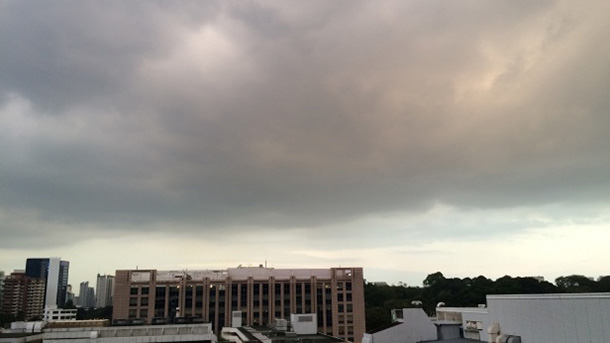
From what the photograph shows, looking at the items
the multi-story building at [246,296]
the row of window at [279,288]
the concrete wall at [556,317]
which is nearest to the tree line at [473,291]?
the multi-story building at [246,296]

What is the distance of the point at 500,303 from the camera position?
52.3 m

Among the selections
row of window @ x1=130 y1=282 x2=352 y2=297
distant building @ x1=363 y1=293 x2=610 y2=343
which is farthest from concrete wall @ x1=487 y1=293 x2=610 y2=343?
row of window @ x1=130 y1=282 x2=352 y2=297

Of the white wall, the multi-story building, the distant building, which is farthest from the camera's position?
the multi-story building

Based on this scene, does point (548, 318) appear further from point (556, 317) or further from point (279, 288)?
point (279, 288)

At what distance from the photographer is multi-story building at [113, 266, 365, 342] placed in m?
127

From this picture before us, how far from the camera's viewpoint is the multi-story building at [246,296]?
12744cm

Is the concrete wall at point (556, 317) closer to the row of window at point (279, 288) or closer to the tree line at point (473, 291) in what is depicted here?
the row of window at point (279, 288)

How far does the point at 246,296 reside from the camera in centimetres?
13288

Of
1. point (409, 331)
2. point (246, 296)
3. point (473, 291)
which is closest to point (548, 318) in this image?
point (409, 331)

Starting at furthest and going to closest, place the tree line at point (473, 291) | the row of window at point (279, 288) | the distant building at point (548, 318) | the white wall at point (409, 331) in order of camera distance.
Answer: the tree line at point (473, 291) → the row of window at point (279, 288) → the white wall at point (409, 331) → the distant building at point (548, 318)

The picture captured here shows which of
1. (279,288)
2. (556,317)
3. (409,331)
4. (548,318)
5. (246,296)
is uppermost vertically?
(556,317)

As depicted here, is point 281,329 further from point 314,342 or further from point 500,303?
point 500,303

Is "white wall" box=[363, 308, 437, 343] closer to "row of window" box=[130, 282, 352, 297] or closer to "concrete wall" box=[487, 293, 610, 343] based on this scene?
"concrete wall" box=[487, 293, 610, 343]

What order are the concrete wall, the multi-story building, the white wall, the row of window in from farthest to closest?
the row of window
the multi-story building
the white wall
the concrete wall
